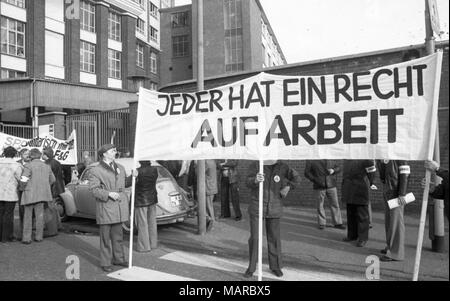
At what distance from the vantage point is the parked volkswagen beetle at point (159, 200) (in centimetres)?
850

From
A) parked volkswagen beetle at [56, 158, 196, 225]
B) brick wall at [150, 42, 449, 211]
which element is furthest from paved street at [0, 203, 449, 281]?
brick wall at [150, 42, 449, 211]

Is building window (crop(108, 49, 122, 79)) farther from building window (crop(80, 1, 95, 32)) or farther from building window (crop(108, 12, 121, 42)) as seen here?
building window (crop(80, 1, 95, 32))

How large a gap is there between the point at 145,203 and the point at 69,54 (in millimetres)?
32559

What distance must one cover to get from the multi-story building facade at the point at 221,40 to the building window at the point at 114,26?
8.33 metres

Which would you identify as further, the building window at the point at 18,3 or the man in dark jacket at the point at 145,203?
the building window at the point at 18,3

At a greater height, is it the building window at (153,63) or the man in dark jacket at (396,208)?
the building window at (153,63)

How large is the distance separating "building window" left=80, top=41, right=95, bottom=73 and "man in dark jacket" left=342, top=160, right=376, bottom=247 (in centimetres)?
3442

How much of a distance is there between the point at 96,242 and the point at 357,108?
555 centimetres

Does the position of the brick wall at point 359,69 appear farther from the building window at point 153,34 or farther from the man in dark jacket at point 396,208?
the building window at point 153,34

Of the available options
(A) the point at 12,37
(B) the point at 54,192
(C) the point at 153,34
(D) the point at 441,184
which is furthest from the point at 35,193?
(C) the point at 153,34

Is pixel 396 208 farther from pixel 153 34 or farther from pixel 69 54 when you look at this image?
pixel 153 34

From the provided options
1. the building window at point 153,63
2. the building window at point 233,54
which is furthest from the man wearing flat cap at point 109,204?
the building window at point 153,63

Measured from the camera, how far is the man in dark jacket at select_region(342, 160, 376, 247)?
7.00 m
